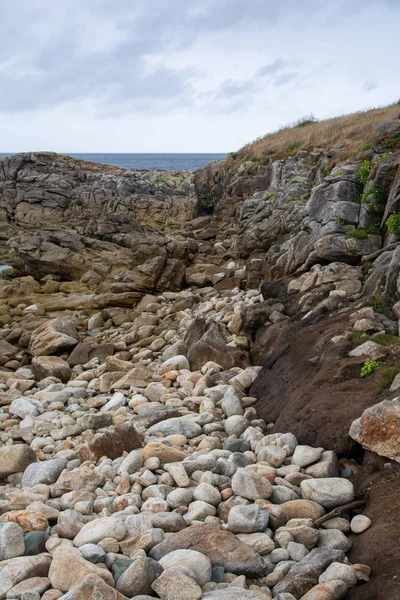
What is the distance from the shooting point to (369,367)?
728 cm

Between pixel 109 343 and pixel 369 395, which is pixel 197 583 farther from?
pixel 109 343

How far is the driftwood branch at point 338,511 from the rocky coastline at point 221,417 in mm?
15

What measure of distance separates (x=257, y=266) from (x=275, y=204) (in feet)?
17.1

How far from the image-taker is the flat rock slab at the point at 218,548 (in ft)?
15.1

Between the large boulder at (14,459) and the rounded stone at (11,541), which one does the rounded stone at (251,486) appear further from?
the large boulder at (14,459)

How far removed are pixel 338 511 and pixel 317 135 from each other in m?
29.9

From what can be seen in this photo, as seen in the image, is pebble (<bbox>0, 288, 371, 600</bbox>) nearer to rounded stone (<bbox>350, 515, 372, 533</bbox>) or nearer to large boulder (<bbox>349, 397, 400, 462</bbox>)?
rounded stone (<bbox>350, 515, 372, 533</bbox>)

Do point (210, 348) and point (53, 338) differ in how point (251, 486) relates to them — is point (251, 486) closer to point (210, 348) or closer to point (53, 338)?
point (210, 348)

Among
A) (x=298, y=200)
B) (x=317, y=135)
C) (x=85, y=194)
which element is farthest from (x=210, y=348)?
(x=85, y=194)

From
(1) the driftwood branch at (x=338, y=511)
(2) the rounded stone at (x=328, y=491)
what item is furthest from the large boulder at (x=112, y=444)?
(1) the driftwood branch at (x=338, y=511)

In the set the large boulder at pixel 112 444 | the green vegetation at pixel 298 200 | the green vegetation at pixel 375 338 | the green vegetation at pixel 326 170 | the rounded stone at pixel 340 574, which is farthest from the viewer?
the green vegetation at pixel 298 200

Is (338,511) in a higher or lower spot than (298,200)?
lower

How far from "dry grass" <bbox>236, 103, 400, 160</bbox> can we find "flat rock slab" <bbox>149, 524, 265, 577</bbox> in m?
24.3

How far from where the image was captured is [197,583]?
4.35m
